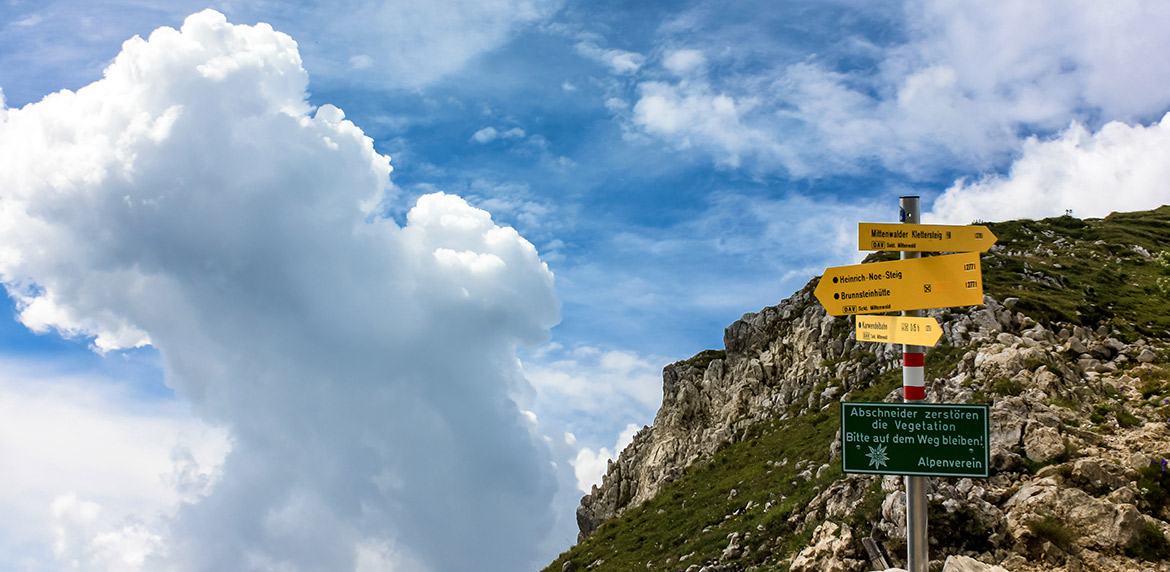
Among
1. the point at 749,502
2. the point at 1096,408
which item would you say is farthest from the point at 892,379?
the point at 1096,408

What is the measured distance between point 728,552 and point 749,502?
659 centimetres

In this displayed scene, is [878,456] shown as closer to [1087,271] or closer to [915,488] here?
[915,488]

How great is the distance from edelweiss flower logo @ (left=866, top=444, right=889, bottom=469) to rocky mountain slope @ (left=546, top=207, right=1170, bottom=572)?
10.5m

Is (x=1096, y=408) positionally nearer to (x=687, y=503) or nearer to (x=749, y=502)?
(x=749, y=502)

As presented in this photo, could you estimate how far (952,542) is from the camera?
63.5 ft

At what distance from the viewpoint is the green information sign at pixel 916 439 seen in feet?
34.3

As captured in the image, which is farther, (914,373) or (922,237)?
(922,237)

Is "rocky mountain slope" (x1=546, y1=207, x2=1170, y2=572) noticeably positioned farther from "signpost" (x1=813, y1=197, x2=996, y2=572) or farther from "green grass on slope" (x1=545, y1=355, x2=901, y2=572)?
"signpost" (x1=813, y1=197, x2=996, y2=572)

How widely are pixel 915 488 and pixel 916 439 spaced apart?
941 mm

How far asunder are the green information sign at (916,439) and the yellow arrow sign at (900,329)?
42.1 inches

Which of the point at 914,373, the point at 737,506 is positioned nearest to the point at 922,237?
the point at 914,373

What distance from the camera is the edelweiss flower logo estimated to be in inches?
425

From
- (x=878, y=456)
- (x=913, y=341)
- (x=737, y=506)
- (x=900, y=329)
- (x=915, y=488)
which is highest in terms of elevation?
(x=737, y=506)

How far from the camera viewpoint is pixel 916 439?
1067 cm
